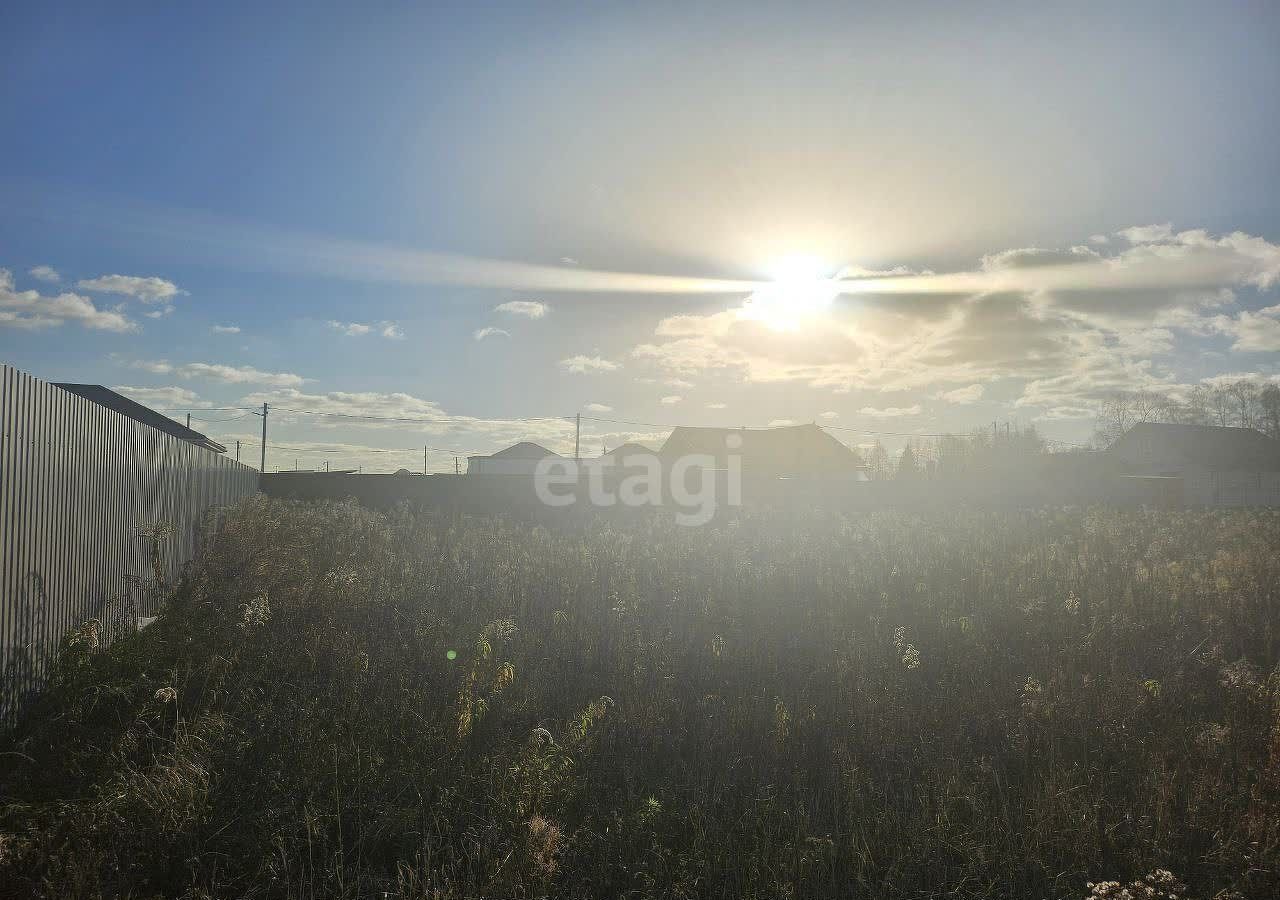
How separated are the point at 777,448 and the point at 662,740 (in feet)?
161

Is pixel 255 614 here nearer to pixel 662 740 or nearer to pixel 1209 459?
pixel 662 740

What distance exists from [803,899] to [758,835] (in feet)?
1.94

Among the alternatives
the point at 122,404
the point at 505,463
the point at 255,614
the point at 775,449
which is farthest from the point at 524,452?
the point at 255,614

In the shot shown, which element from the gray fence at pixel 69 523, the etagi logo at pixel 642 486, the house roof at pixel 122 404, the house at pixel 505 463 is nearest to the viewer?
the gray fence at pixel 69 523

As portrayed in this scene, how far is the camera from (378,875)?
12.9ft

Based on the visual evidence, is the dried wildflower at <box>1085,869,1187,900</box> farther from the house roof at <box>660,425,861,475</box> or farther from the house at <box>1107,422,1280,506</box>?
the house roof at <box>660,425,861,475</box>

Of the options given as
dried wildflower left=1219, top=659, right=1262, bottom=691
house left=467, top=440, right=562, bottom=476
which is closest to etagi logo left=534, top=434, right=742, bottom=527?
dried wildflower left=1219, top=659, right=1262, bottom=691

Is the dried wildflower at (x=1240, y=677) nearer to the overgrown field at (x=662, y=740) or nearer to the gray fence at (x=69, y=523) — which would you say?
the overgrown field at (x=662, y=740)

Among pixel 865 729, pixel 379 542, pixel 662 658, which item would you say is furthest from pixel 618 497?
pixel 865 729

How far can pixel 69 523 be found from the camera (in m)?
6.91

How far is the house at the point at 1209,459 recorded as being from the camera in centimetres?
4294

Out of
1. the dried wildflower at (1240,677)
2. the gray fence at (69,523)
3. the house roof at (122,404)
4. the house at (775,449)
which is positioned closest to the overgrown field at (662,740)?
the dried wildflower at (1240,677)

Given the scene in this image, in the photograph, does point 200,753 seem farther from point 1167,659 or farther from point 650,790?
point 1167,659

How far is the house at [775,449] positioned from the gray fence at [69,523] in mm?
43298
